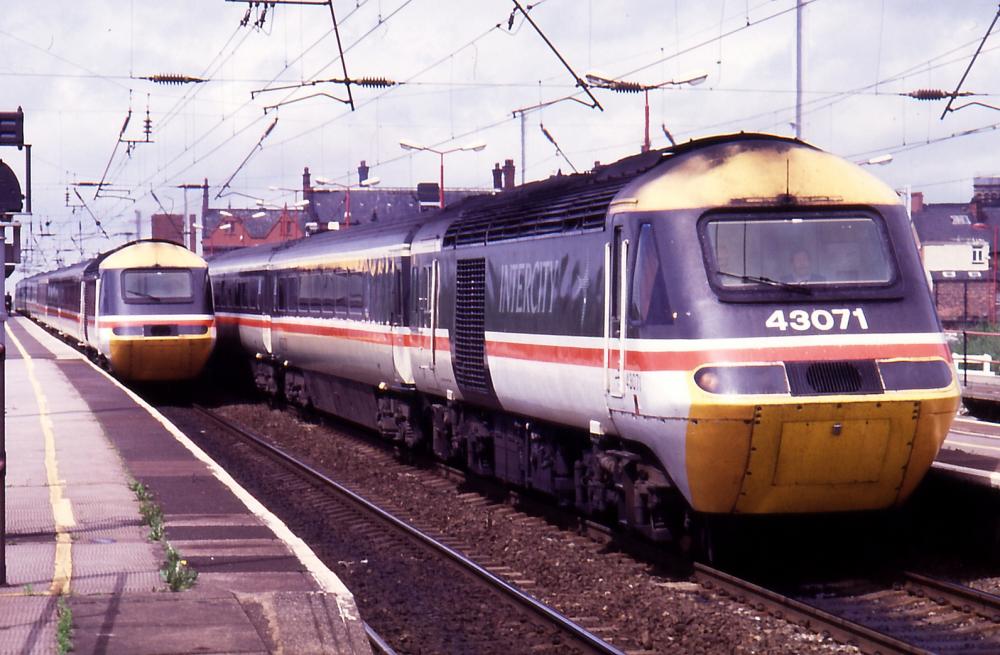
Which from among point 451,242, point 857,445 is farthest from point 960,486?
point 451,242

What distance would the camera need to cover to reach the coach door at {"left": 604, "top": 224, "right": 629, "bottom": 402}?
10.7 metres

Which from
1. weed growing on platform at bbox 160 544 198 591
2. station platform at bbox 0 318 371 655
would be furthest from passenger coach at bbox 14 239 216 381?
weed growing on platform at bbox 160 544 198 591

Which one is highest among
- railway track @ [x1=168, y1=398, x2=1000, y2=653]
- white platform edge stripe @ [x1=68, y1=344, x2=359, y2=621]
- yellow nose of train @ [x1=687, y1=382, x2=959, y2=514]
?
yellow nose of train @ [x1=687, y1=382, x2=959, y2=514]

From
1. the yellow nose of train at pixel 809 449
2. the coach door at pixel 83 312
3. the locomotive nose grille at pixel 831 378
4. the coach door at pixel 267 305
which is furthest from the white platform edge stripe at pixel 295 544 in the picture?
the coach door at pixel 83 312

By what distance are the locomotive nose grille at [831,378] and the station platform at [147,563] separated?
356 cm

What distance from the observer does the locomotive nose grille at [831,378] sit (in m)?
9.77

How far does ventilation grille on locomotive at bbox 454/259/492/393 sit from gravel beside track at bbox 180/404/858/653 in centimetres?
147

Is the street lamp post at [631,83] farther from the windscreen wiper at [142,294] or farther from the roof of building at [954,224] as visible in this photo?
the roof of building at [954,224]

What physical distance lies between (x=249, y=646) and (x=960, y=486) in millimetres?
6921

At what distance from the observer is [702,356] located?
386 inches

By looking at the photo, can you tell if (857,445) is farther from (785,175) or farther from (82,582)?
(82,582)

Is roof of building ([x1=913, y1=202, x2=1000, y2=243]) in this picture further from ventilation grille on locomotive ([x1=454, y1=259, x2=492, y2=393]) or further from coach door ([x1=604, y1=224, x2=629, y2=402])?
coach door ([x1=604, y1=224, x2=629, y2=402])

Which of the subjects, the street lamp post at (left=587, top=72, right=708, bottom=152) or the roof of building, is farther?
the roof of building

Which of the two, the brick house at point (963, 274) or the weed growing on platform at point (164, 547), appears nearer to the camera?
the weed growing on platform at point (164, 547)
